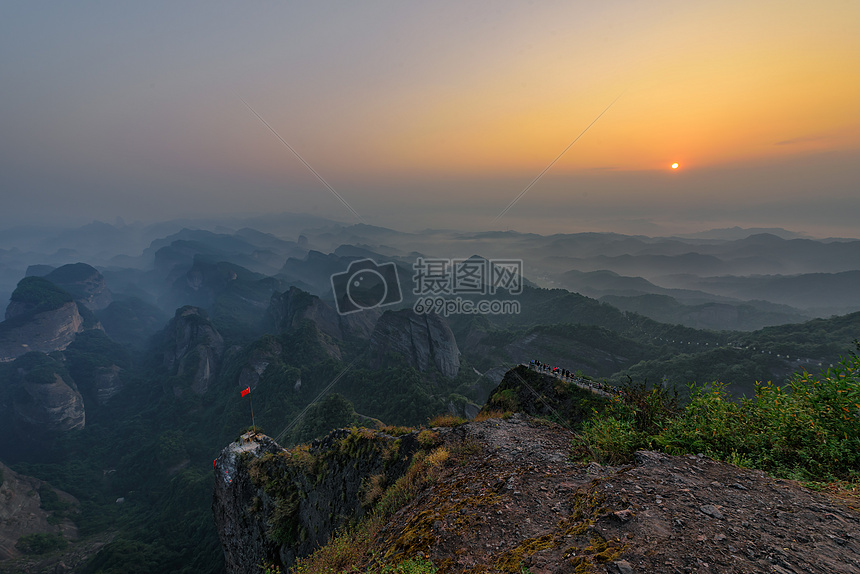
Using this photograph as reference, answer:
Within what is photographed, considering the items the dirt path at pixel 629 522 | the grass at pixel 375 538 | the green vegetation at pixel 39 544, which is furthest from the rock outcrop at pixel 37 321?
the dirt path at pixel 629 522

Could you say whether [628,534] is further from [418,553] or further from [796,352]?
[796,352]

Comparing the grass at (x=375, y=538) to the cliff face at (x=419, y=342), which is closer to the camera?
the grass at (x=375, y=538)

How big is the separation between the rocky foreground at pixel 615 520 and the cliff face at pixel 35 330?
237894 mm

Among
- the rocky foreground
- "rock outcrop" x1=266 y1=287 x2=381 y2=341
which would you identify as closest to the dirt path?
the rocky foreground

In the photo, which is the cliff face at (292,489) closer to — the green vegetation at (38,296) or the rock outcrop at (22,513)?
the rock outcrop at (22,513)

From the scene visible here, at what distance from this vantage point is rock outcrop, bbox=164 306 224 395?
364 feet

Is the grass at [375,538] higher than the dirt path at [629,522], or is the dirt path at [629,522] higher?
the dirt path at [629,522]

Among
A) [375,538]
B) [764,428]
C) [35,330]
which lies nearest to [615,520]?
[764,428]

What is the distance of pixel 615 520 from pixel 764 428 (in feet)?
15.9

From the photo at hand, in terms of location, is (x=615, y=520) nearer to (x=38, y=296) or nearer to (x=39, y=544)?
(x=39, y=544)

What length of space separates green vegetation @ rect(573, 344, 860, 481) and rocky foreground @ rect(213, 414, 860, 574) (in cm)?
67

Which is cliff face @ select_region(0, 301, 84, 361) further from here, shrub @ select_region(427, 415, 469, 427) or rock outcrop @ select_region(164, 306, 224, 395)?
shrub @ select_region(427, 415, 469, 427)

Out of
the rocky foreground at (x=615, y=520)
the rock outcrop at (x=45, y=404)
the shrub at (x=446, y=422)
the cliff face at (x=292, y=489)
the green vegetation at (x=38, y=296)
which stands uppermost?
the rocky foreground at (x=615, y=520)

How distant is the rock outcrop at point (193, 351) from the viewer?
364 ft
